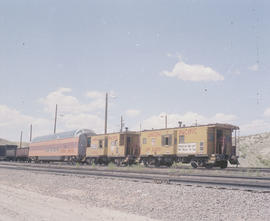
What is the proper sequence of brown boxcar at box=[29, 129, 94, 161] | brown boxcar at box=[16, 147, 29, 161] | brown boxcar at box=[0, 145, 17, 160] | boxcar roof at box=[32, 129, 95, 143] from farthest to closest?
brown boxcar at box=[0, 145, 17, 160]
brown boxcar at box=[16, 147, 29, 161]
boxcar roof at box=[32, 129, 95, 143]
brown boxcar at box=[29, 129, 94, 161]

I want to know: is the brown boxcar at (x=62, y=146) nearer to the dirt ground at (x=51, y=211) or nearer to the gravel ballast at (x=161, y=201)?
the gravel ballast at (x=161, y=201)

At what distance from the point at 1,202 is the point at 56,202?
1.77 m

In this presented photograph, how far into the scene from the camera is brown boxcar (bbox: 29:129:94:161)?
35.2m

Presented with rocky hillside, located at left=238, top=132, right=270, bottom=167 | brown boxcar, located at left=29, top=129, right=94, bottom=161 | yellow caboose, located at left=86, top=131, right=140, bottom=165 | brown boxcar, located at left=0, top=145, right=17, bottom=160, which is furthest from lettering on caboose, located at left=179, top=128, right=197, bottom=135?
brown boxcar, located at left=0, top=145, right=17, bottom=160

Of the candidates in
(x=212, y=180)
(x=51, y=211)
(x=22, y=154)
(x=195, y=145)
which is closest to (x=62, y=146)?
(x=22, y=154)

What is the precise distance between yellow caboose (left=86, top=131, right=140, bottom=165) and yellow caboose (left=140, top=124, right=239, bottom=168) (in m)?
2.99

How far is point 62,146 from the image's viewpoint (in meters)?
38.2

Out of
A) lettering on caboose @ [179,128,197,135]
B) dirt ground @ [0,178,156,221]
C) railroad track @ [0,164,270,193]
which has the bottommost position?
dirt ground @ [0,178,156,221]

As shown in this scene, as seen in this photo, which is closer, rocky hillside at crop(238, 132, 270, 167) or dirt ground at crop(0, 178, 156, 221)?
dirt ground at crop(0, 178, 156, 221)

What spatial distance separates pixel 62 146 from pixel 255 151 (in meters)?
31.0

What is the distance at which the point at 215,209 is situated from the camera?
8.66m

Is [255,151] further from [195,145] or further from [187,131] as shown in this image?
[195,145]

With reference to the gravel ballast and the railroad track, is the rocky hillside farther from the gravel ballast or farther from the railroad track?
the gravel ballast

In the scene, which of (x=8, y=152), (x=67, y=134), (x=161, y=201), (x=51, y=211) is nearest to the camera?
(x=51, y=211)
